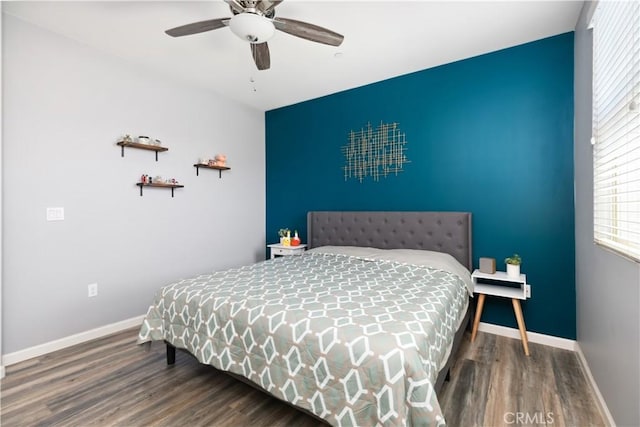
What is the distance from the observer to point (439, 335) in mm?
1587

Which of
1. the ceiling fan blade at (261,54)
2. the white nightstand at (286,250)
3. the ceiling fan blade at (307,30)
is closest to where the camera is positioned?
the ceiling fan blade at (307,30)

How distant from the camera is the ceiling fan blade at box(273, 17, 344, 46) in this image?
1.91 m

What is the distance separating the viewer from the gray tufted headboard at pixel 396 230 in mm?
3023

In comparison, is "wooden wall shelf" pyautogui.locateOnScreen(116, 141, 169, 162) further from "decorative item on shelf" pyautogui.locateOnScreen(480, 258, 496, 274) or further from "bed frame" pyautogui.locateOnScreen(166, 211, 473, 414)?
"decorative item on shelf" pyautogui.locateOnScreen(480, 258, 496, 274)

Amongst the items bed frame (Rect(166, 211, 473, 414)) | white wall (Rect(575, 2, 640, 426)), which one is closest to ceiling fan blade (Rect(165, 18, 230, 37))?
bed frame (Rect(166, 211, 473, 414))

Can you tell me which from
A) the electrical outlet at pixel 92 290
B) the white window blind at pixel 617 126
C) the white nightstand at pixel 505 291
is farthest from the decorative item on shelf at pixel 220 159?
the white window blind at pixel 617 126

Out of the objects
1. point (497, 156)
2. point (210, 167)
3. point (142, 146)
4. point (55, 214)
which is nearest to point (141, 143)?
point (142, 146)

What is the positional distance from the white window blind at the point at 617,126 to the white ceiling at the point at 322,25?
753mm

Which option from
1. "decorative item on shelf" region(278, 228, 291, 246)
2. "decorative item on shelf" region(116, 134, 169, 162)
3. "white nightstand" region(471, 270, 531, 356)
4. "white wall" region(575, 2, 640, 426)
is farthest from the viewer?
"decorative item on shelf" region(278, 228, 291, 246)

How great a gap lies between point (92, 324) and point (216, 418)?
1945 mm

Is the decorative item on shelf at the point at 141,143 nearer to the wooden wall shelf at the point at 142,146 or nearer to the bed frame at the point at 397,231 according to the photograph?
the wooden wall shelf at the point at 142,146

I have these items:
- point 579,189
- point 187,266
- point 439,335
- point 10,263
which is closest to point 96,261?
point 10,263

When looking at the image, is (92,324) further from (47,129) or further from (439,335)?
(439,335)

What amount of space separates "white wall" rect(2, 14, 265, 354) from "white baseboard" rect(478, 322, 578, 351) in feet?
10.7
